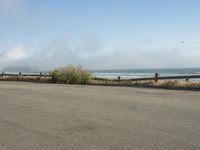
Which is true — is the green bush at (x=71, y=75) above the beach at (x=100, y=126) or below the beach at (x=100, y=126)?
above

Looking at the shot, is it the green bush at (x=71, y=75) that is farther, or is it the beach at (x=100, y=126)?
the green bush at (x=71, y=75)

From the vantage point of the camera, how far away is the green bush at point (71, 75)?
33406 mm

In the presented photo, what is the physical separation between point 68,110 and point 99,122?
266cm

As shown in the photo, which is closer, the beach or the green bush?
the beach

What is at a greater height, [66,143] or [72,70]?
[72,70]

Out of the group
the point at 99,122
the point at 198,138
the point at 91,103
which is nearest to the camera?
the point at 198,138

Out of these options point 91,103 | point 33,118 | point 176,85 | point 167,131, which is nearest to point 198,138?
point 167,131

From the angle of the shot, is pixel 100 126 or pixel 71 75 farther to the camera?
pixel 71 75

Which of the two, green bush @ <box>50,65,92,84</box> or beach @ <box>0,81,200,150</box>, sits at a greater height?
green bush @ <box>50,65,92,84</box>

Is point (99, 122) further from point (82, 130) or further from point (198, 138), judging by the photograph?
point (198, 138)

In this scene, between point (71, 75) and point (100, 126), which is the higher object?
point (71, 75)

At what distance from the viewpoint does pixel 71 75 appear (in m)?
34.1

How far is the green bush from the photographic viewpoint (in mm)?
33406

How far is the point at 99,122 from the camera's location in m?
10.5
